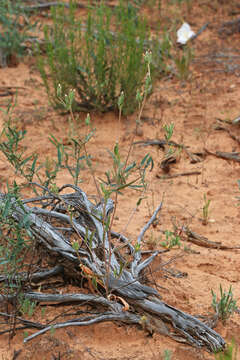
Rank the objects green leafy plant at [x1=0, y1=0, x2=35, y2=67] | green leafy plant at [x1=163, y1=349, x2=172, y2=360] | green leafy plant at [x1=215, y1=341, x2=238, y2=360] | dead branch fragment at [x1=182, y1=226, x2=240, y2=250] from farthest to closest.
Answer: green leafy plant at [x1=0, y1=0, x2=35, y2=67] → dead branch fragment at [x1=182, y1=226, x2=240, y2=250] → green leafy plant at [x1=163, y1=349, x2=172, y2=360] → green leafy plant at [x1=215, y1=341, x2=238, y2=360]

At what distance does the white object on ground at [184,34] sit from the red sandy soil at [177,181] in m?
0.13

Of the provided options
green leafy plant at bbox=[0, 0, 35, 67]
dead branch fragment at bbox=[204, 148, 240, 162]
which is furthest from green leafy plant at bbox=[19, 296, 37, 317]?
green leafy plant at bbox=[0, 0, 35, 67]

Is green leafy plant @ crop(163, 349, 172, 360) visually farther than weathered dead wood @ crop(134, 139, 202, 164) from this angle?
No

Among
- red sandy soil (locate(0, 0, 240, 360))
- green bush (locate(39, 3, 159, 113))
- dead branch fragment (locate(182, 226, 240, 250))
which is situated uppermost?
green bush (locate(39, 3, 159, 113))

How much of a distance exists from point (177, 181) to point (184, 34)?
2.90 meters

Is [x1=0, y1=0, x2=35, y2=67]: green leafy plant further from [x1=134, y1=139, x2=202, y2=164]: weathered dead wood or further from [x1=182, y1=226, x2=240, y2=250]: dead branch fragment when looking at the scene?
[x1=182, y1=226, x2=240, y2=250]: dead branch fragment

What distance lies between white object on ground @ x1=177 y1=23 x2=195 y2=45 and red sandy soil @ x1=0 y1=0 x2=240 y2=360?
0.42 feet

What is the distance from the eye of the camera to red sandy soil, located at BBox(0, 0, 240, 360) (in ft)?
6.66

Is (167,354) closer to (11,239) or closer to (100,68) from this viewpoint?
(11,239)

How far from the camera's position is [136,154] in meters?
4.05

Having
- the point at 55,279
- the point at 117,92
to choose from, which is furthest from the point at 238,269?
the point at 117,92

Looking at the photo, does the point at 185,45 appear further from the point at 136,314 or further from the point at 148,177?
the point at 136,314

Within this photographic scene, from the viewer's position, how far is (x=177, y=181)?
3.69 meters

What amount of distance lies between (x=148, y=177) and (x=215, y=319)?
5.69ft
